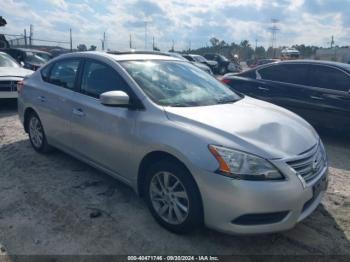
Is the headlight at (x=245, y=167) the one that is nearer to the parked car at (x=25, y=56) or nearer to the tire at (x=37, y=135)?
the tire at (x=37, y=135)

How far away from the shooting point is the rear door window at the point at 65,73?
462cm

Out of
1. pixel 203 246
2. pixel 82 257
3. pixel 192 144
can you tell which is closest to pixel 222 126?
pixel 192 144

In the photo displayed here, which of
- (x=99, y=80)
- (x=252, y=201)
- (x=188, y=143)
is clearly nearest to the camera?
(x=252, y=201)

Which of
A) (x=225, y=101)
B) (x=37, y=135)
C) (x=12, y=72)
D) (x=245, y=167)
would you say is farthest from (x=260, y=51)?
(x=245, y=167)

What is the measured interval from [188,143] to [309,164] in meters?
1.06

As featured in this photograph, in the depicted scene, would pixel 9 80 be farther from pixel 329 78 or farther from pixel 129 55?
pixel 329 78

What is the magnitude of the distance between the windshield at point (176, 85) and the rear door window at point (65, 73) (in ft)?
3.09

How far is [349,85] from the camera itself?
6352mm

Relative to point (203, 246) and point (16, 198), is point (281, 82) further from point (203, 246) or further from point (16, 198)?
point (16, 198)

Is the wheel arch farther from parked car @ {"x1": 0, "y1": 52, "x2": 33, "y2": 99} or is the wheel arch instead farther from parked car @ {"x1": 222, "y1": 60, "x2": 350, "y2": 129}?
parked car @ {"x1": 0, "y1": 52, "x2": 33, "y2": 99}

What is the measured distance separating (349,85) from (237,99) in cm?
321

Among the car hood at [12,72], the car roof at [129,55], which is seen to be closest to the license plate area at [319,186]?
the car roof at [129,55]

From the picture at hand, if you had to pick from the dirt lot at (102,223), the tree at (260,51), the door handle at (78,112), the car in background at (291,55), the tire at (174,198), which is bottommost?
the dirt lot at (102,223)

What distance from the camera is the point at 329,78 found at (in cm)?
657
